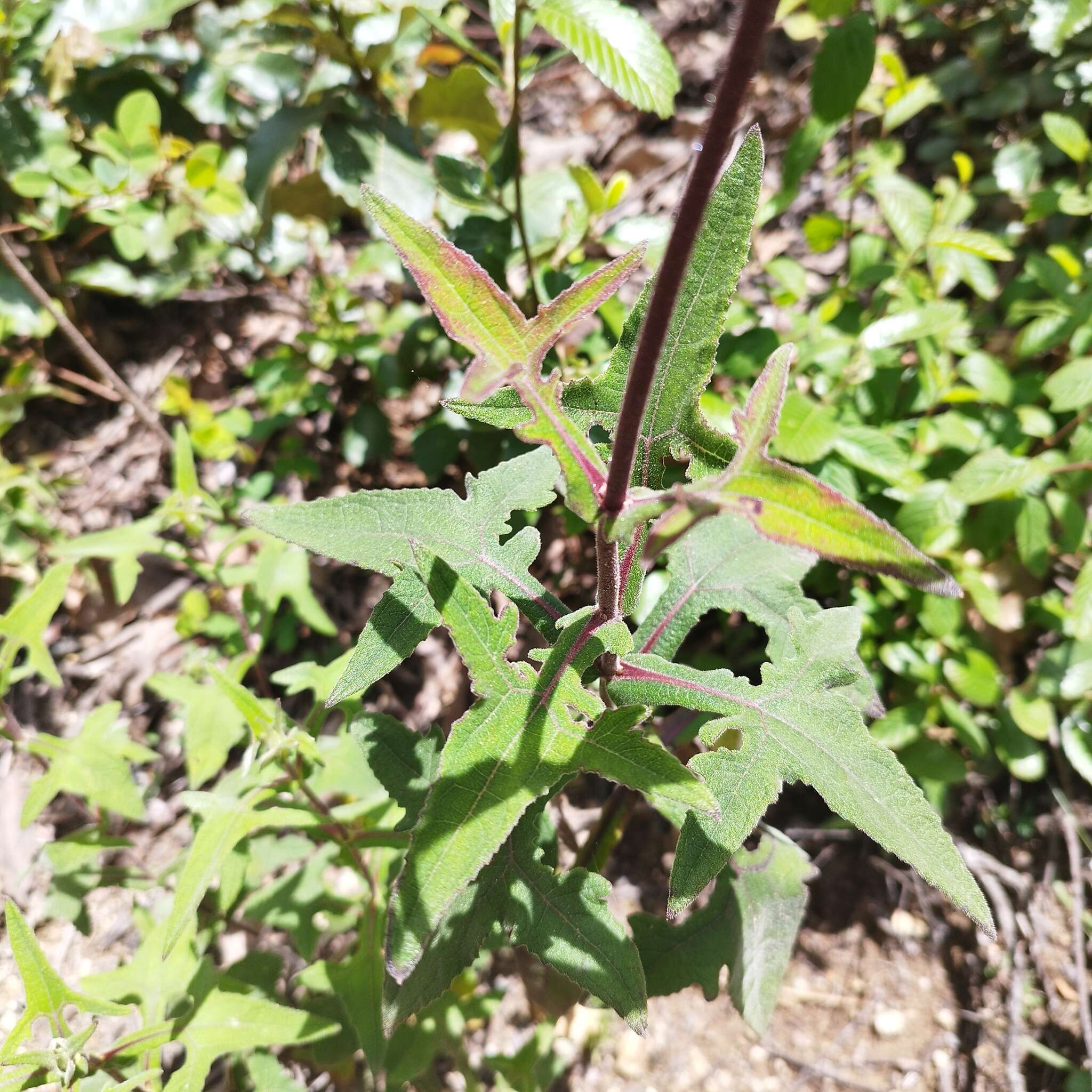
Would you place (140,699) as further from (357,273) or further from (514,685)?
(514,685)

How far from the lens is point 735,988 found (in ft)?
4.57

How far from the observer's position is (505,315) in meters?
0.81

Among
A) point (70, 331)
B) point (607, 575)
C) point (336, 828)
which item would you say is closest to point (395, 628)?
point (607, 575)

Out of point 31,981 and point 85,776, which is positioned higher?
point 85,776

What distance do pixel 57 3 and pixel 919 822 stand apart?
10.0 feet

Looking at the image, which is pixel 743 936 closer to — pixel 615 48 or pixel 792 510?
pixel 792 510

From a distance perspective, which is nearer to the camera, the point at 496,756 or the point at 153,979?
the point at 496,756

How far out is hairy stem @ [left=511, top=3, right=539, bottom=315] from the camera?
166cm

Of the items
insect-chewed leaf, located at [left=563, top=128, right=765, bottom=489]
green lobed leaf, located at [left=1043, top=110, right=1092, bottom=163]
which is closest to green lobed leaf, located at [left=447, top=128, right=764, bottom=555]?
insect-chewed leaf, located at [left=563, top=128, right=765, bottom=489]

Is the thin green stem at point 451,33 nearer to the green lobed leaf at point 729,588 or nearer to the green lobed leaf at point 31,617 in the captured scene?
the green lobed leaf at point 729,588

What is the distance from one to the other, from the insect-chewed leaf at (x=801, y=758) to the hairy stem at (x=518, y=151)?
986 mm

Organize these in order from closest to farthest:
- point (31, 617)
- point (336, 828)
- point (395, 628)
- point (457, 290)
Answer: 1. point (457, 290)
2. point (395, 628)
3. point (336, 828)
4. point (31, 617)

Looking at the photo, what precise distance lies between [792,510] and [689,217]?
26 cm

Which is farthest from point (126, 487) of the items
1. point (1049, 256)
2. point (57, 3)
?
point (1049, 256)
